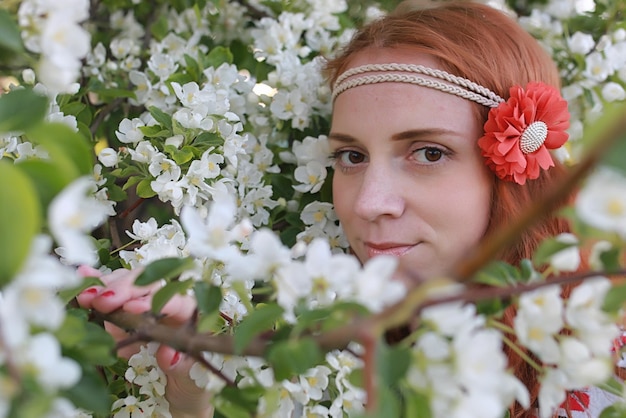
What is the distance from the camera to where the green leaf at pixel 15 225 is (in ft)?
1.61

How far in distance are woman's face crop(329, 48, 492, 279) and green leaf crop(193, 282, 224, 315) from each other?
63cm

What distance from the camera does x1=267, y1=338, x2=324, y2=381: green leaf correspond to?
1.96 feet

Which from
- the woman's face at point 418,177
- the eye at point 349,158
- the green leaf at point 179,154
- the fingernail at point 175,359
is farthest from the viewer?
the eye at point 349,158

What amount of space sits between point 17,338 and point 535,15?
1.86 meters

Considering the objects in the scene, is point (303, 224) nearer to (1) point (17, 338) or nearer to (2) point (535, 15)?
(2) point (535, 15)

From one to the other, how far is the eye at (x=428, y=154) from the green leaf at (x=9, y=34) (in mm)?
887

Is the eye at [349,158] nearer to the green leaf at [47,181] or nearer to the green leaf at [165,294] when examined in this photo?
Answer: the green leaf at [165,294]

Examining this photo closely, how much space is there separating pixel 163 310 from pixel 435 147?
661 millimetres

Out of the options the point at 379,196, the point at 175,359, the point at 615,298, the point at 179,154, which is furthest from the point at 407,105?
the point at 615,298

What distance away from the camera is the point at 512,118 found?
1380 millimetres

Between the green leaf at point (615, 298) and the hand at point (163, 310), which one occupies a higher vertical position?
the green leaf at point (615, 298)

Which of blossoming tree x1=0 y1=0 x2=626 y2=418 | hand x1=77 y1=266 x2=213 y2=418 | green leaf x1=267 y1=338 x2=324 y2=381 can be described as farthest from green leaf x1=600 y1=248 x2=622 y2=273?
hand x1=77 y1=266 x2=213 y2=418

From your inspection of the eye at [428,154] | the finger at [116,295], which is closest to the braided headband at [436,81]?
the eye at [428,154]

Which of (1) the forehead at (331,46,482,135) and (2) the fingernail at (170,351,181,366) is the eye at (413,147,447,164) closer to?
(1) the forehead at (331,46,482,135)
